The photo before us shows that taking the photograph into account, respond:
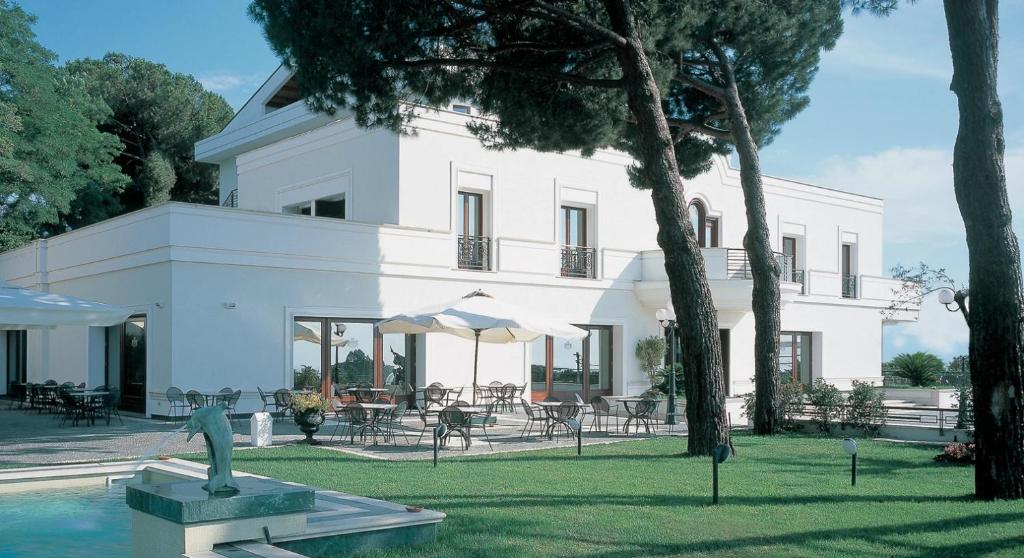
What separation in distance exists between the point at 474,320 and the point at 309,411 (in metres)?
3.13

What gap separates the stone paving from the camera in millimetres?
13344

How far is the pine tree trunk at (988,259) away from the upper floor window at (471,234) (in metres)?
14.0

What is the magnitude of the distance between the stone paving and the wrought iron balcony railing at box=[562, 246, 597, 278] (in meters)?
6.68

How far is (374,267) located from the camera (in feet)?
68.0

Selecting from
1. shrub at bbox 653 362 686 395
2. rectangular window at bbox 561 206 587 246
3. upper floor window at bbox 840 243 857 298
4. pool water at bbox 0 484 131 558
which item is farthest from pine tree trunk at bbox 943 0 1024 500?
upper floor window at bbox 840 243 857 298

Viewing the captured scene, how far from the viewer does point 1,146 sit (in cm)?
2412

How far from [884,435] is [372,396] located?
9762 millimetres

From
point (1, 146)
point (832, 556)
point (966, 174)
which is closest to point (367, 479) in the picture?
point (832, 556)

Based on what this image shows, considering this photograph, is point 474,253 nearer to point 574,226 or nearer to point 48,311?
point 574,226

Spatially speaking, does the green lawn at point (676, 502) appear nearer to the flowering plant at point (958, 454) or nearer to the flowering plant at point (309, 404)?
the flowering plant at point (958, 454)

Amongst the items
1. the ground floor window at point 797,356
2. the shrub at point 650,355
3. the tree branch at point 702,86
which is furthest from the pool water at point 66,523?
the ground floor window at point 797,356

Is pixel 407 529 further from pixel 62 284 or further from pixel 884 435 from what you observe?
pixel 62 284

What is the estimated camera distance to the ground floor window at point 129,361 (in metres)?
20.1

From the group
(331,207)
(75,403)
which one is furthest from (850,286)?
(75,403)
